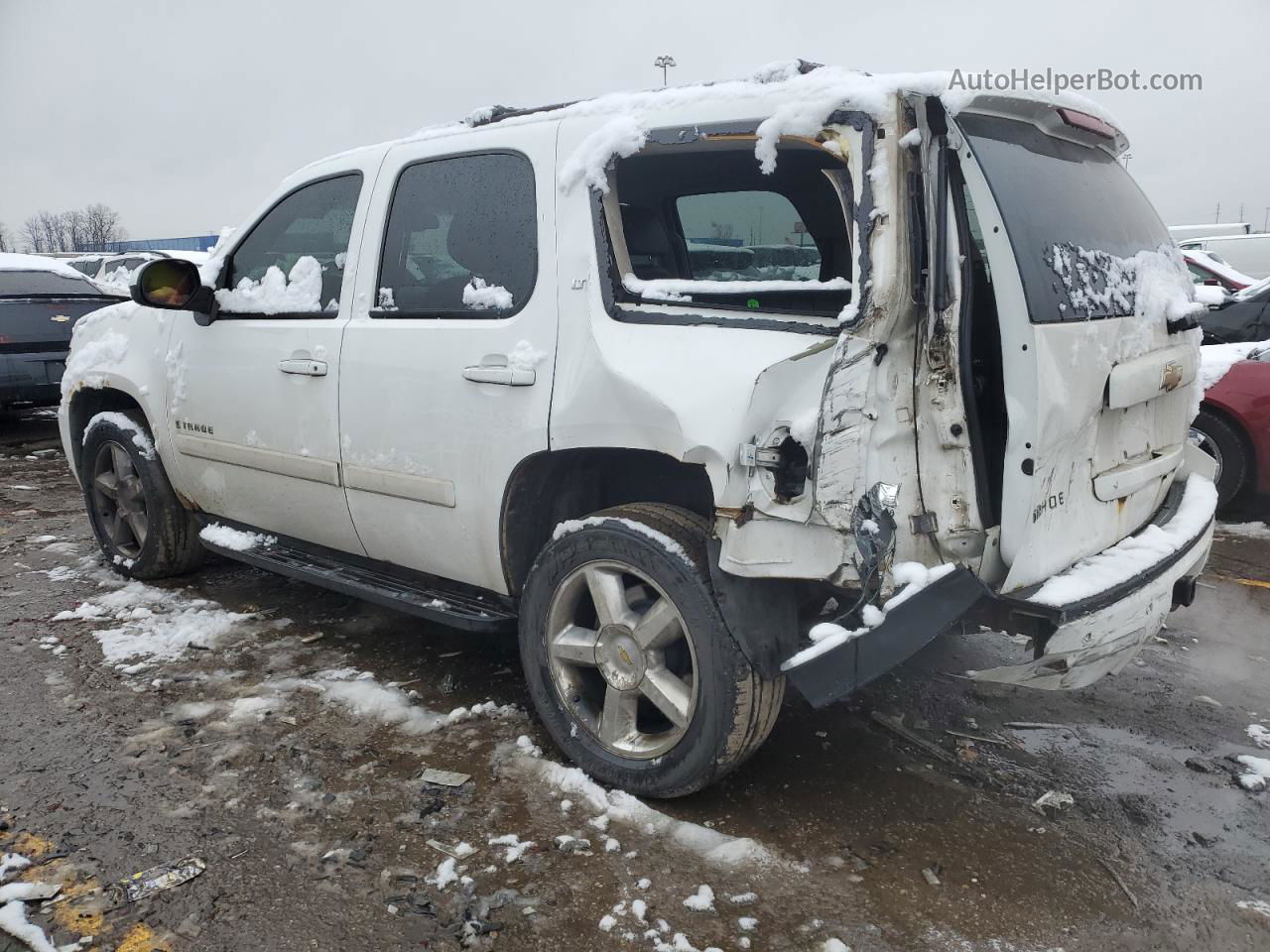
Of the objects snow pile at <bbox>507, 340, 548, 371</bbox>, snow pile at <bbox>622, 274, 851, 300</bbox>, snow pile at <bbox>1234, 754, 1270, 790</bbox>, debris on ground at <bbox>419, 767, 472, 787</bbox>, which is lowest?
snow pile at <bbox>1234, 754, 1270, 790</bbox>

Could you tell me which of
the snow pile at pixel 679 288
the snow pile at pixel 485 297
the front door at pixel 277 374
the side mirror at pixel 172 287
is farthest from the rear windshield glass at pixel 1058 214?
the side mirror at pixel 172 287

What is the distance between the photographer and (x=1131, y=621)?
255 cm

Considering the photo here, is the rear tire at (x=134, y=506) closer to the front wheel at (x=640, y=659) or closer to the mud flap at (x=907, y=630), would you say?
the front wheel at (x=640, y=659)

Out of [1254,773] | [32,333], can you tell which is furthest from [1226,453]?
[32,333]

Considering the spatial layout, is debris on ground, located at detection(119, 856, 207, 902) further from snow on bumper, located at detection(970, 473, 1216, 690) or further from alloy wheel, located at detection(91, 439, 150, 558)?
alloy wheel, located at detection(91, 439, 150, 558)

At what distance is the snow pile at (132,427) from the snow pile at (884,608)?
3476mm

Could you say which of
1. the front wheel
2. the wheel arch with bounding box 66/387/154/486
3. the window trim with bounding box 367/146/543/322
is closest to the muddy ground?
the front wheel

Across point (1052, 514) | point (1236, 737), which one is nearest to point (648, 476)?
point (1052, 514)

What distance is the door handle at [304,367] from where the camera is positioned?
3525 millimetres

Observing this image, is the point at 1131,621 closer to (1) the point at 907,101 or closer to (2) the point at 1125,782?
(2) the point at 1125,782

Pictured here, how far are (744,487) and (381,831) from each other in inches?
54.9

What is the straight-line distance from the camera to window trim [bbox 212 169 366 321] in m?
3.54

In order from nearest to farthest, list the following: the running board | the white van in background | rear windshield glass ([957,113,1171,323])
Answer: rear windshield glass ([957,113,1171,323]) < the running board < the white van in background

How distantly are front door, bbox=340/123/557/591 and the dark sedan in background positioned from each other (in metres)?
6.82
